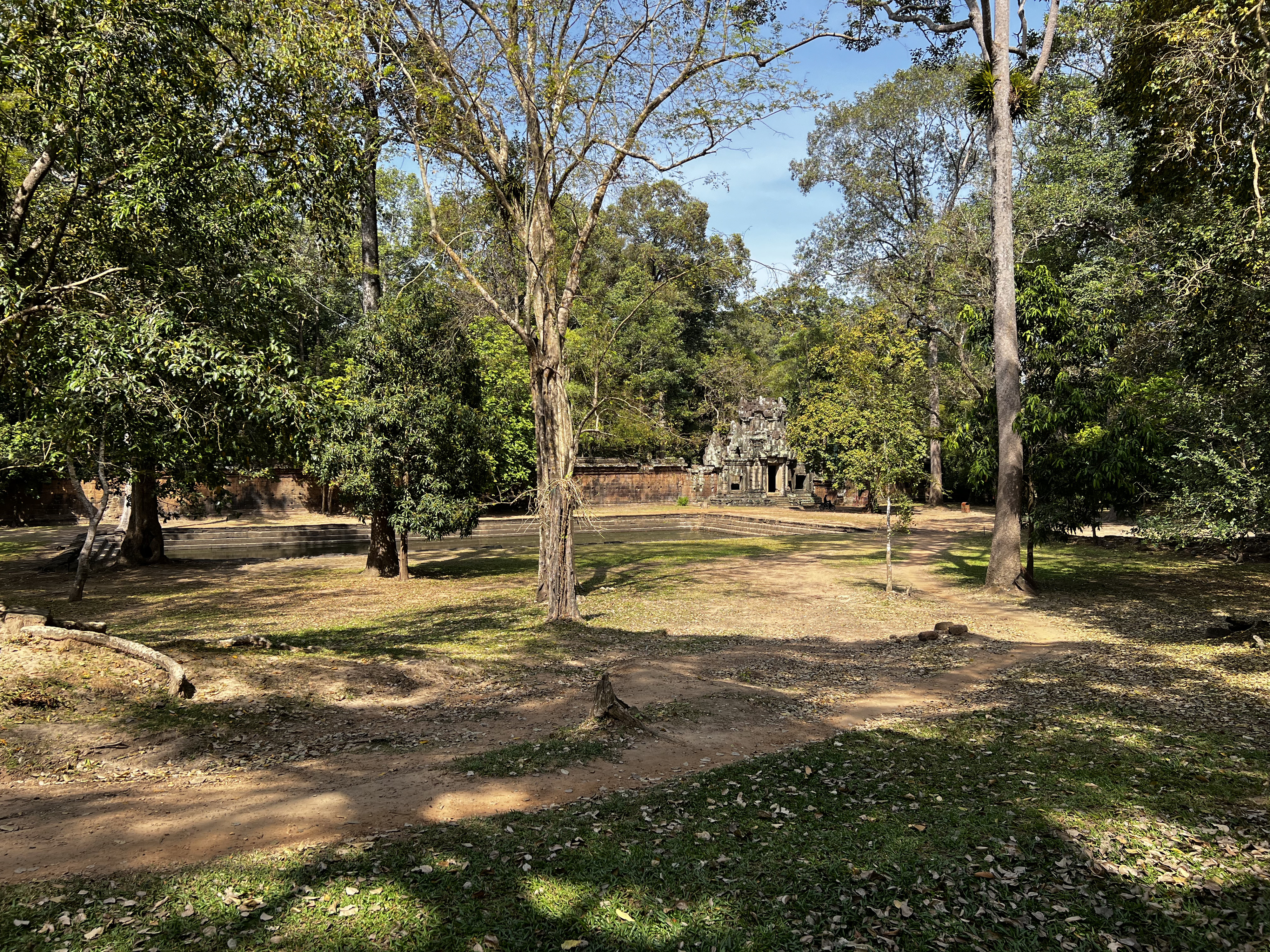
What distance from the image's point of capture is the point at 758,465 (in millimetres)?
47281

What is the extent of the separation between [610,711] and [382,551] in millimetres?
13286

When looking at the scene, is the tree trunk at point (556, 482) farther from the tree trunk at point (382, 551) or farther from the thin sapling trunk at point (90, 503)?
the thin sapling trunk at point (90, 503)

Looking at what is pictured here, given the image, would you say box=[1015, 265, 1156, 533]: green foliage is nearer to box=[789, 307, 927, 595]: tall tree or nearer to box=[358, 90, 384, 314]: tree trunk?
box=[789, 307, 927, 595]: tall tree

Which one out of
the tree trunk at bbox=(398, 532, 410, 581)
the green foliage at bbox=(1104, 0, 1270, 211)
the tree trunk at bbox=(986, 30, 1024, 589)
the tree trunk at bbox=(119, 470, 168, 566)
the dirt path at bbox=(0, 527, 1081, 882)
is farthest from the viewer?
the tree trunk at bbox=(119, 470, 168, 566)

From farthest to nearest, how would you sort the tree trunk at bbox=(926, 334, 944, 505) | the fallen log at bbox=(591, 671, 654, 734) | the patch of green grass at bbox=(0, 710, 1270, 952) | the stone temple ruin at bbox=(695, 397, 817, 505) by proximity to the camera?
the stone temple ruin at bbox=(695, 397, 817, 505) → the tree trunk at bbox=(926, 334, 944, 505) → the fallen log at bbox=(591, 671, 654, 734) → the patch of green grass at bbox=(0, 710, 1270, 952)

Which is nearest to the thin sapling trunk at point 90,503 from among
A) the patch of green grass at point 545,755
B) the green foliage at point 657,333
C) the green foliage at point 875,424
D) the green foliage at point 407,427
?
the green foliage at point 407,427

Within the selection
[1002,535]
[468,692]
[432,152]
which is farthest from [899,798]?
[432,152]

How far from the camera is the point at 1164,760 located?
6.64 meters

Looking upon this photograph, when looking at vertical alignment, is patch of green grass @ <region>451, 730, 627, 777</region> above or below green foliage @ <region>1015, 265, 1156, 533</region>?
below

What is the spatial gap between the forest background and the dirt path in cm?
344

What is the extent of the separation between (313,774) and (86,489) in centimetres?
3425

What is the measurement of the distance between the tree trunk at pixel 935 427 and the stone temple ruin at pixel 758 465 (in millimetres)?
6616

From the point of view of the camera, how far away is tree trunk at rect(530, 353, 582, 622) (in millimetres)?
13812

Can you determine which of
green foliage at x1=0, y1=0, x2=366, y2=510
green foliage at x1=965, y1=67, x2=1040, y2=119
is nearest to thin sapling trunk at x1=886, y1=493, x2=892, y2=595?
green foliage at x1=965, y1=67, x2=1040, y2=119
